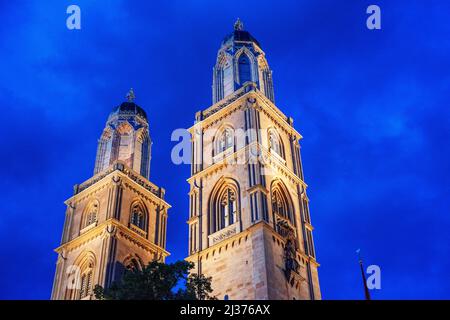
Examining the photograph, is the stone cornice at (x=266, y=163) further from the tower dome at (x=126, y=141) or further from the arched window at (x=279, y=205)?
the tower dome at (x=126, y=141)

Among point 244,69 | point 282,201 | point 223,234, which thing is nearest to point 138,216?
point 223,234

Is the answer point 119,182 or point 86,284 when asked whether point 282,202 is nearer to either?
point 119,182

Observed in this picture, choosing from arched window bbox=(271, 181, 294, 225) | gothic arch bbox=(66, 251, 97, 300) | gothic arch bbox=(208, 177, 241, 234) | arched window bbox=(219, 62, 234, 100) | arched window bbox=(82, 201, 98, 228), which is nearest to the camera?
gothic arch bbox=(208, 177, 241, 234)

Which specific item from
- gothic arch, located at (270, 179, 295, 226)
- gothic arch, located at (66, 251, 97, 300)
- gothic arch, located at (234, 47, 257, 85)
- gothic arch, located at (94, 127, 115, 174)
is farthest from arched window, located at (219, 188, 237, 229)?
gothic arch, located at (94, 127, 115, 174)

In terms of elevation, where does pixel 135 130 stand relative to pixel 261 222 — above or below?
above

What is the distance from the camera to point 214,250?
42469 mm

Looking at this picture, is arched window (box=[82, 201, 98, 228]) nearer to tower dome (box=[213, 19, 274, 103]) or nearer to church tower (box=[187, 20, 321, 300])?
church tower (box=[187, 20, 321, 300])

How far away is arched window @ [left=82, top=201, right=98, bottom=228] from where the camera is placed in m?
53.5

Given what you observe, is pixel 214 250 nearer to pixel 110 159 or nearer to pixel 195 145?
pixel 195 145

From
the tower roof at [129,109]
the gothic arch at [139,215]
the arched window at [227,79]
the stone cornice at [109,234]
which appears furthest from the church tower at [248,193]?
the tower roof at [129,109]

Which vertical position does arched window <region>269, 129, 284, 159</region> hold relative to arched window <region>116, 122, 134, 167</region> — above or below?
below

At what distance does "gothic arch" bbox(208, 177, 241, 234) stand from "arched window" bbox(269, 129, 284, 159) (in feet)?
17.3

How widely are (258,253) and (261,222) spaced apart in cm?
219
